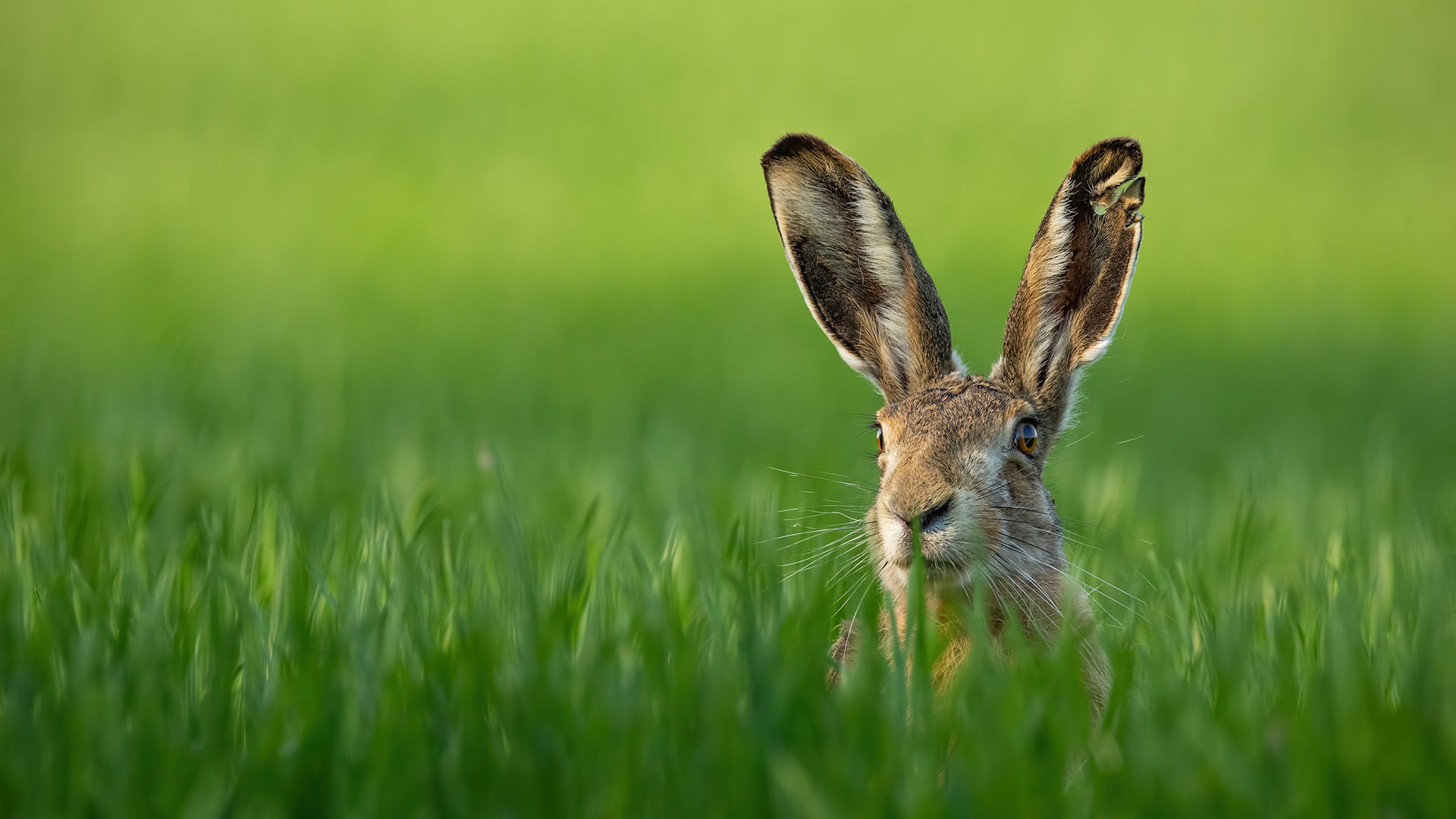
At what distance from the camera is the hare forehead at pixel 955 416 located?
3.35 meters

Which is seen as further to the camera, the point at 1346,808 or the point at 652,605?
the point at 652,605

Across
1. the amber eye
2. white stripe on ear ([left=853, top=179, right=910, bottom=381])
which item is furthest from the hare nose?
white stripe on ear ([left=853, top=179, right=910, bottom=381])

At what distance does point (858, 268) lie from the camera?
3949 mm

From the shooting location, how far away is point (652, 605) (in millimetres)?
2537

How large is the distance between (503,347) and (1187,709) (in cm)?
615

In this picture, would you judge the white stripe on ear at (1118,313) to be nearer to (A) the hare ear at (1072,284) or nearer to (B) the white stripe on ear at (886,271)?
(A) the hare ear at (1072,284)

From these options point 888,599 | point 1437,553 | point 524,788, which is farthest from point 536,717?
point 1437,553

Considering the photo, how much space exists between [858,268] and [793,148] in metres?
0.47

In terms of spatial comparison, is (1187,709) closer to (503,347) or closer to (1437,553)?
(1437,553)

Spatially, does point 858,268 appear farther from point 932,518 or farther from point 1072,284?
point 932,518

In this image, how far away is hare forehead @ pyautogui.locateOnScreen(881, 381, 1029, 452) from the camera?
3.35 metres

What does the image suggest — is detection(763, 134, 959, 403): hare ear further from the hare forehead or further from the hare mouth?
the hare mouth

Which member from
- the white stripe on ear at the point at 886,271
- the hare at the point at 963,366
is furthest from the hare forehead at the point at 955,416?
the white stripe on ear at the point at 886,271

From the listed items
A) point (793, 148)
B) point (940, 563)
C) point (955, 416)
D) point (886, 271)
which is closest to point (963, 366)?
point (886, 271)
